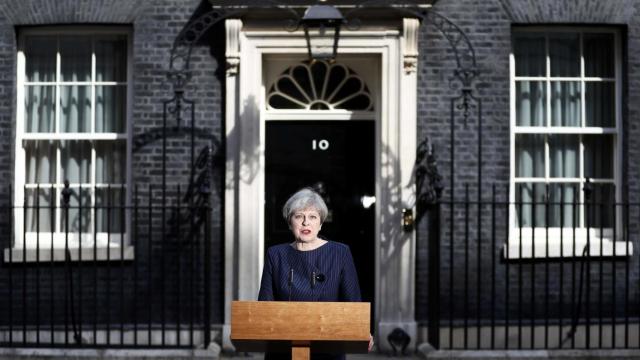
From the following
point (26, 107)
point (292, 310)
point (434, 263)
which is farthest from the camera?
point (26, 107)

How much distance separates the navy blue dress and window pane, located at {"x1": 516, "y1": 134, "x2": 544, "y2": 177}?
5.95 metres

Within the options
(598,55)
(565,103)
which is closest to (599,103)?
(565,103)

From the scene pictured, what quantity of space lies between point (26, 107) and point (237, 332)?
6.84 m

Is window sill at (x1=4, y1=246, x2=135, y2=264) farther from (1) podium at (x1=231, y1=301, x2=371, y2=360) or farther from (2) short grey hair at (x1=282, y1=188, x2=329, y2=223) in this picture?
(1) podium at (x1=231, y1=301, x2=371, y2=360)

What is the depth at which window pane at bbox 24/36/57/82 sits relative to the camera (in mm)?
11336

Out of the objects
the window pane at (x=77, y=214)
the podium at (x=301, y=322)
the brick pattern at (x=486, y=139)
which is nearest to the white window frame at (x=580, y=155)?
the brick pattern at (x=486, y=139)

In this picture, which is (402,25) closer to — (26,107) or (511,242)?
(511,242)

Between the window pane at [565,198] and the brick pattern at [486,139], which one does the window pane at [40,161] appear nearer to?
the brick pattern at [486,139]

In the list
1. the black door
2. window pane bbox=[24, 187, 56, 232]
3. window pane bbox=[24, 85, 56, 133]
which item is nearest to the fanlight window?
the black door

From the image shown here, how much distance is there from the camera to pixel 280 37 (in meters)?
10.9

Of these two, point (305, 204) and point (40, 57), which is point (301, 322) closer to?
point (305, 204)

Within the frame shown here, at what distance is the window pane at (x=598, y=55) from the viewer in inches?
448

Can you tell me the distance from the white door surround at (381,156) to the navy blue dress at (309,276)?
5178 millimetres

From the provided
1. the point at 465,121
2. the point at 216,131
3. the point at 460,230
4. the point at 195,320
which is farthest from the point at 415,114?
the point at 195,320
